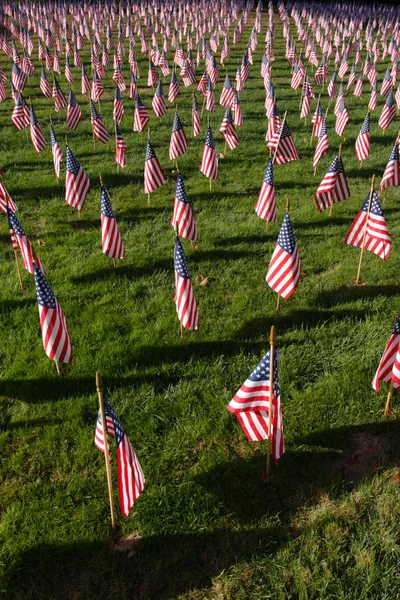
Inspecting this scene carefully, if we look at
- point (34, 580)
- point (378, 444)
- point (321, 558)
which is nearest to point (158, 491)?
point (34, 580)

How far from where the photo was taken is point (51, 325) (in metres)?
6.33

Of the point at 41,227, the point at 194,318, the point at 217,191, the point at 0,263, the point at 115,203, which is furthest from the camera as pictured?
the point at 217,191

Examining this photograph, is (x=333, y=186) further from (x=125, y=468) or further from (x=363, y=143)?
(x=125, y=468)

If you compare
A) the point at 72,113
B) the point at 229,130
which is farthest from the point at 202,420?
the point at 72,113

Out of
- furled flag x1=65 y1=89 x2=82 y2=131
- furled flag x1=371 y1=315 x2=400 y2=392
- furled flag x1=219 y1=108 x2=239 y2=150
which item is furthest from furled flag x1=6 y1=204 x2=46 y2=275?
furled flag x1=65 y1=89 x2=82 y2=131

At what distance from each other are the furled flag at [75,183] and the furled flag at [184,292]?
4700mm

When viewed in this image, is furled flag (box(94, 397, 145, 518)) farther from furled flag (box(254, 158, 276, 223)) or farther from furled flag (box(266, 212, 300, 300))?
furled flag (box(254, 158, 276, 223))

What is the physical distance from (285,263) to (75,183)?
212 inches

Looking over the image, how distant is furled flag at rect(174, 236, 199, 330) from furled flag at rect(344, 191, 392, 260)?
340 centimetres

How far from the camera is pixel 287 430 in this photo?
5.93 m

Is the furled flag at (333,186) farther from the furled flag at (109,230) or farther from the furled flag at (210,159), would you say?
the furled flag at (109,230)

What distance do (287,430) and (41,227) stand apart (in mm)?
7494

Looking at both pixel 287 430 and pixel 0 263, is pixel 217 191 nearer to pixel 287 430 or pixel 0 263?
pixel 0 263

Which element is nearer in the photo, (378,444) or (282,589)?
(282,589)
